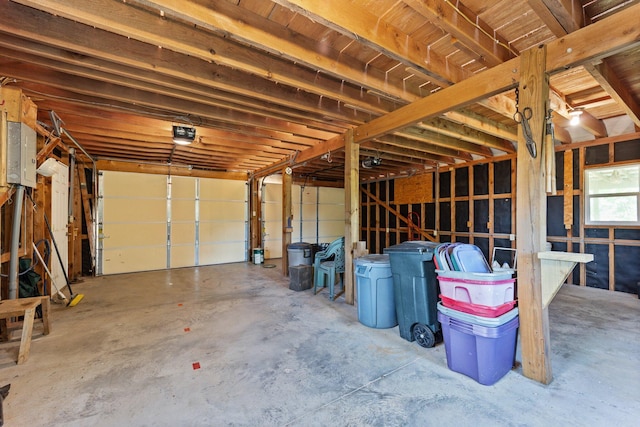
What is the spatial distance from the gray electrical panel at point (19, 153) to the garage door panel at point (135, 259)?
3.84 meters

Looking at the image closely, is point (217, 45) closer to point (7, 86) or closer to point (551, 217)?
point (7, 86)

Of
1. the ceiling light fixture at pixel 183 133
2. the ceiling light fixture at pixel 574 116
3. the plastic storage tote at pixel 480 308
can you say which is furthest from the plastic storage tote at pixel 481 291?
the ceiling light fixture at pixel 183 133

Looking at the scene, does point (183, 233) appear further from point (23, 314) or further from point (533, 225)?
point (533, 225)

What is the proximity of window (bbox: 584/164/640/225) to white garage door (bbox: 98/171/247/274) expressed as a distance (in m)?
7.66

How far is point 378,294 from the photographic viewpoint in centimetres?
314

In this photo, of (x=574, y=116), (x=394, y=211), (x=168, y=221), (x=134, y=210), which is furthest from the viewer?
(x=394, y=211)

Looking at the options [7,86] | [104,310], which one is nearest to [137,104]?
[7,86]

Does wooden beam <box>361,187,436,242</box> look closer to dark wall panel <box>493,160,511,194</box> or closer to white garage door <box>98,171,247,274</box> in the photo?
dark wall panel <box>493,160,511,194</box>

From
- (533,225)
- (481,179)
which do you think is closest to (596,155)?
(481,179)

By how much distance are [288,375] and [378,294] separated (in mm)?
1378

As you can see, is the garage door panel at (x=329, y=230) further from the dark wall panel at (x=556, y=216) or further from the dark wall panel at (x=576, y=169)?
the dark wall panel at (x=576, y=169)

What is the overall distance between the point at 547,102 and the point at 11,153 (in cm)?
490

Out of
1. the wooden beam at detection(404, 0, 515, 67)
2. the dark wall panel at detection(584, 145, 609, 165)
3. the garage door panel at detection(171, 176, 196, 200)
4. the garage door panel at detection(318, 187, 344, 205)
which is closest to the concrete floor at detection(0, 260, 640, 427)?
the dark wall panel at detection(584, 145, 609, 165)

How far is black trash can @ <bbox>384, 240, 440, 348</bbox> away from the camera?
2666 millimetres
